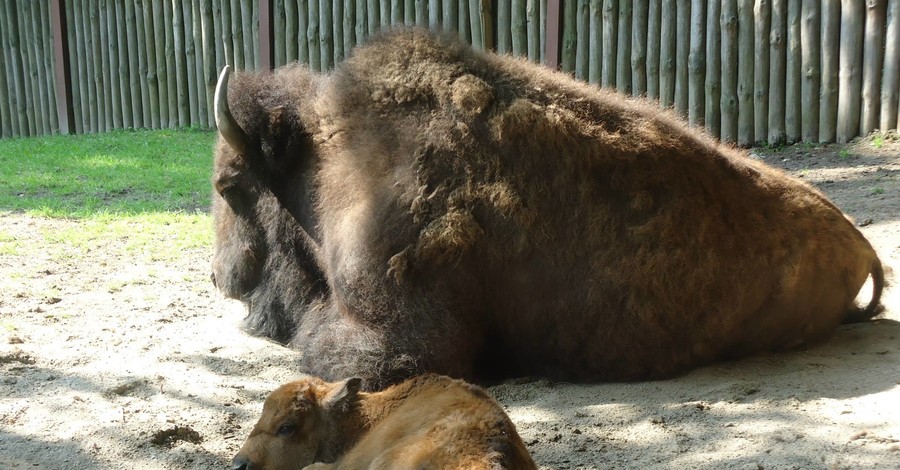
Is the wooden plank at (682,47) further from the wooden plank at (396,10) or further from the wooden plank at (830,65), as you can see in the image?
the wooden plank at (396,10)

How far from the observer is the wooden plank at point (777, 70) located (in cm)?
1091

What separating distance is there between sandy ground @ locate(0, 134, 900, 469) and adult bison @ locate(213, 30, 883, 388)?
0.82 feet

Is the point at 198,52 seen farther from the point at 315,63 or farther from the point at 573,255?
the point at 573,255

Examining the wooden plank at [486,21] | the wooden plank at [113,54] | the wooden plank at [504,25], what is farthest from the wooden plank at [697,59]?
the wooden plank at [113,54]

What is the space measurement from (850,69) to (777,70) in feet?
2.61

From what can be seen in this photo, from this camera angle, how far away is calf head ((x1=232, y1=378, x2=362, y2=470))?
A: 3.96 metres

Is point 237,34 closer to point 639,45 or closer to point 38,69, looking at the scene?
point 38,69

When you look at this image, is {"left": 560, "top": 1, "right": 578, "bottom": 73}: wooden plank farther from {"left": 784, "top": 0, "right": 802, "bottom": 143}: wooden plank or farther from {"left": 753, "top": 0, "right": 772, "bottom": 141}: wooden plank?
{"left": 784, "top": 0, "right": 802, "bottom": 143}: wooden plank

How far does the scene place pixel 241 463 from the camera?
3.91m

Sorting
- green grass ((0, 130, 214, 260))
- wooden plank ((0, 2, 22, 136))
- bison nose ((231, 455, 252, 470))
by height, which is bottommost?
green grass ((0, 130, 214, 260))

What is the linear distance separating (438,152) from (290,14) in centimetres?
1035

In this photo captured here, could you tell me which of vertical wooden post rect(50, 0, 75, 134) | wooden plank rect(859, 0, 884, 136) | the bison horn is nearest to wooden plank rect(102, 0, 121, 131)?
vertical wooden post rect(50, 0, 75, 134)

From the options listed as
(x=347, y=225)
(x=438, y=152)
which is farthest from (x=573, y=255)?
(x=347, y=225)

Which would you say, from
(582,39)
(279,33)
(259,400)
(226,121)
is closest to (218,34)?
(279,33)
